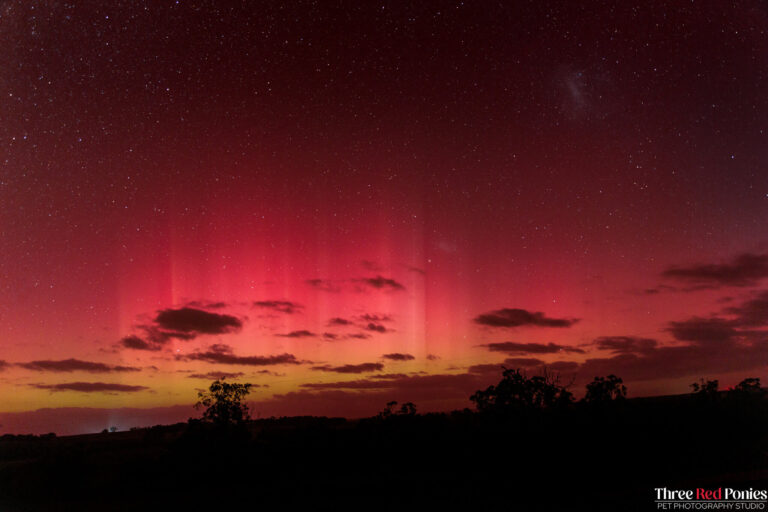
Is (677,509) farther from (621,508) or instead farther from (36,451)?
(36,451)

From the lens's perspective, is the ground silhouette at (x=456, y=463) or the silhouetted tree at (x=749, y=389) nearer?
the ground silhouette at (x=456, y=463)

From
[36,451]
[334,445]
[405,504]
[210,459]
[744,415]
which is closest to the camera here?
[405,504]

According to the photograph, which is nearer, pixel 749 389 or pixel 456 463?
pixel 456 463

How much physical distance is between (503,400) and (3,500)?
29776 mm

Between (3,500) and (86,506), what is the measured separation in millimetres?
5181

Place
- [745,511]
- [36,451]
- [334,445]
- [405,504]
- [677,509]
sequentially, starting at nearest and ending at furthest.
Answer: [745,511], [677,509], [405,504], [334,445], [36,451]

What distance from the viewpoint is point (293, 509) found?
96.7 ft

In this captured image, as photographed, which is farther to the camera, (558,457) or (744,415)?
(744,415)

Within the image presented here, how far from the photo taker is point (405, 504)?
29094 millimetres

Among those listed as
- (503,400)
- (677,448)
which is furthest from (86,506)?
(677,448)

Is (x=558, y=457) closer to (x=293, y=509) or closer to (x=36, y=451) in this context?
(x=293, y=509)

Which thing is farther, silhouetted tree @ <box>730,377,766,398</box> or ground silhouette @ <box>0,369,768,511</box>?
silhouetted tree @ <box>730,377,766,398</box>

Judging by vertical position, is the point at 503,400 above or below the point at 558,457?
above

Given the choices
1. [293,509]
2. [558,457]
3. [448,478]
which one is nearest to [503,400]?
[558,457]
